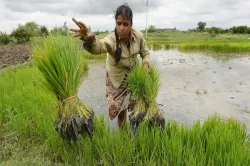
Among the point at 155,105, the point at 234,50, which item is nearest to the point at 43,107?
the point at 155,105

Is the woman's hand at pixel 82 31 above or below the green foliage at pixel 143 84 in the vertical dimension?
above

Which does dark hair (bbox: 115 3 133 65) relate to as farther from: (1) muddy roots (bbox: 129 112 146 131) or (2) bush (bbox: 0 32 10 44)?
(2) bush (bbox: 0 32 10 44)

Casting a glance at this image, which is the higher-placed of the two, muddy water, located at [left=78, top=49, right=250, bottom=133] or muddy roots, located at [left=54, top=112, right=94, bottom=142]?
muddy roots, located at [left=54, top=112, right=94, bottom=142]

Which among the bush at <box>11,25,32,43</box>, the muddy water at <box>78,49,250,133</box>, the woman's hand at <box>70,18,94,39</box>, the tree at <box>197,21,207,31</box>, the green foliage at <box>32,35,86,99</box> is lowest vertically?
the muddy water at <box>78,49,250,133</box>

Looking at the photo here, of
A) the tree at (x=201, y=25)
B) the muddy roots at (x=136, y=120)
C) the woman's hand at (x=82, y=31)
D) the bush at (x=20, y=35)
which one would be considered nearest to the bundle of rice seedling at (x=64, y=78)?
the woman's hand at (x=82, y=31)

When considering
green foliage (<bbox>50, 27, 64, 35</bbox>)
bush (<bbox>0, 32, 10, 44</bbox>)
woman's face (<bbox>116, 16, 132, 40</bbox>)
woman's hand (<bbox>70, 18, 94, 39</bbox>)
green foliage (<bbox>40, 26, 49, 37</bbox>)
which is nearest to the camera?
woman's hand (<bbox>70, 18, 94, 39</bbox>)

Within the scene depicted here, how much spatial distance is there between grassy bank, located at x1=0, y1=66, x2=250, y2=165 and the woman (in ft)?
1.15

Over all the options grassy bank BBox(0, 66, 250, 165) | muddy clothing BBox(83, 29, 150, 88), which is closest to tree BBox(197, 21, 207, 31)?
muddy clothing BBox(83, 29, 150, 88)

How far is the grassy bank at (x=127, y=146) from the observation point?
2.02 m

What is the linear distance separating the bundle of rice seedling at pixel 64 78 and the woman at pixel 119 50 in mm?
147

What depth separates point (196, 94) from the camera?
19.1 ft

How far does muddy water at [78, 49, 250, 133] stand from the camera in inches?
177

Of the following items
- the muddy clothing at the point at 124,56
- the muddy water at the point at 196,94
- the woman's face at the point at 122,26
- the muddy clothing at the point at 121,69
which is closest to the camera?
the woman's face at the point at 122,26

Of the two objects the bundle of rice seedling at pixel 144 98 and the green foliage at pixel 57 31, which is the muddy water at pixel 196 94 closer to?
the bundle of rice seedling at pixel 144 98
